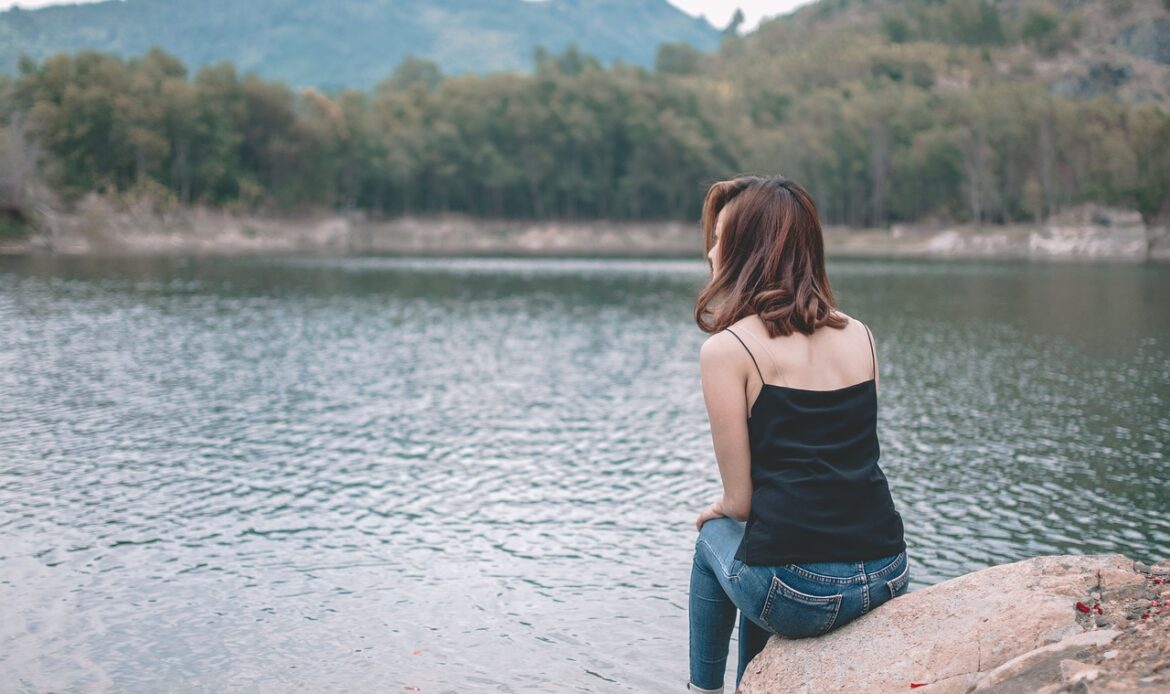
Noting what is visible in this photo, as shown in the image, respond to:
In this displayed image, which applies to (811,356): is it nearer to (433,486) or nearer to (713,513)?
(713,513)

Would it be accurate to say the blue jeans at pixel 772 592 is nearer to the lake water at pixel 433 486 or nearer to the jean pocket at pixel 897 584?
the jean pocket at pixel 897 584

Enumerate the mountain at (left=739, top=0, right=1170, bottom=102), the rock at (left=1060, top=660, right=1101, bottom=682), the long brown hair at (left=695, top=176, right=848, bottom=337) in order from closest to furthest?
the rock at (left=1060, top=660, right=1101, bottom=682), the long brown hair at (left=695, top=176, right=848, bottom=337), the mountain at (left=739, top=0, right=1170, bottom=102)

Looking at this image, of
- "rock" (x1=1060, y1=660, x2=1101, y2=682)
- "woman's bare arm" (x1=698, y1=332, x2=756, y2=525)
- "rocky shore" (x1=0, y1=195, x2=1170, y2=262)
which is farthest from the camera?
"rocky shore" (x1=0, y1=195, x2=1170, y2=262)

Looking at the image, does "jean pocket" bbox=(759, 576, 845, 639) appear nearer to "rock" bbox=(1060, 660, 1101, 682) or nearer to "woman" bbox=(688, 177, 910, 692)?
"woman" bbox=(688, 177, 910, 692)

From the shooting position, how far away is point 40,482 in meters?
13.9

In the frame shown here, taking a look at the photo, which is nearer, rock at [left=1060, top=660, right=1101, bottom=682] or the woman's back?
rock at [left=1060, top=660, right=1101, bottom=682]

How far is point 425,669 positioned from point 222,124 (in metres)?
100

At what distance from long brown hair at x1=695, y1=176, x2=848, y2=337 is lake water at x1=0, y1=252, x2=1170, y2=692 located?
4730mm

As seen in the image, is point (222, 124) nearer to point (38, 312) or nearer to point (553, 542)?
point (38, 312)

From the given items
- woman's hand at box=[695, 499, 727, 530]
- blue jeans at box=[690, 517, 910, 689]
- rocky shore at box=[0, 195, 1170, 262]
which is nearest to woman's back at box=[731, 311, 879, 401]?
woman's hand at box=[695, 499, 727, 530]

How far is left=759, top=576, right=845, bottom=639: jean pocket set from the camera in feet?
14.2

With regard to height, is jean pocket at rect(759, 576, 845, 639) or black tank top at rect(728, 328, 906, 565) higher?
black tank top at rect(728, 328, 906, 565)

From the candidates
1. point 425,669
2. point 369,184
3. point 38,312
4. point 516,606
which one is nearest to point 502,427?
point 516,606

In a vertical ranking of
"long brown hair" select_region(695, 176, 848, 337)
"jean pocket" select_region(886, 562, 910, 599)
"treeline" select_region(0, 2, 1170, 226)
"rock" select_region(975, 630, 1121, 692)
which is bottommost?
"rock" select_region(975, 630, 1121, 692)
